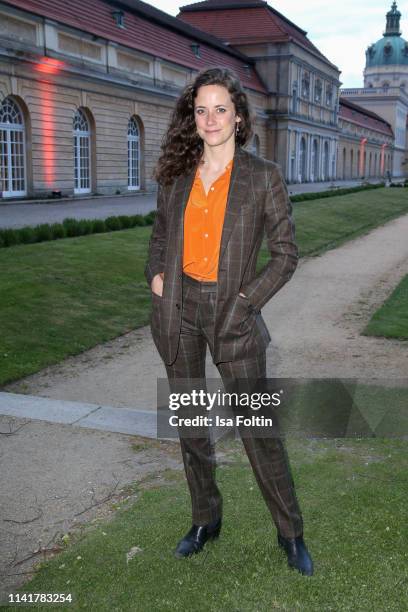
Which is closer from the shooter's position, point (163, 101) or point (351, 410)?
point (351, 410)

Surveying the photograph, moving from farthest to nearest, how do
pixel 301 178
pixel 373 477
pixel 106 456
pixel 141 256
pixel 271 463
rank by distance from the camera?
pixel 301 178 < pixel 141 256 < pixel 106 456 < pixel 373 477 < pixel 271 463

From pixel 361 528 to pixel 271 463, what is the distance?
0.78 m

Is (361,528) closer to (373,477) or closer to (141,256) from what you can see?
(373,477)

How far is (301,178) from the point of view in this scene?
5844 centimetres

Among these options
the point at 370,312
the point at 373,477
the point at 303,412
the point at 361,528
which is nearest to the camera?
the point at 361,528

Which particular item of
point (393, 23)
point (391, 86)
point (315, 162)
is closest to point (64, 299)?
point (315, 162)

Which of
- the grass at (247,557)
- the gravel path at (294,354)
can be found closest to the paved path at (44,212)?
the gravel path at (294,354)

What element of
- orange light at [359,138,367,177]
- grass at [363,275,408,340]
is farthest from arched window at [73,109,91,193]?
orange light at [359,138,367,177]

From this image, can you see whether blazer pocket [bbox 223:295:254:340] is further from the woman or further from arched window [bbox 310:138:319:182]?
arched window [bbox 310:138:319:182]

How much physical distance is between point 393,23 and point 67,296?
13916cm

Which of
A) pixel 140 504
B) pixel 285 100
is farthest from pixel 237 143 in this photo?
pixel 285 100

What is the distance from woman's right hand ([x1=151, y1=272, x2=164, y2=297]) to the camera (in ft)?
9.87

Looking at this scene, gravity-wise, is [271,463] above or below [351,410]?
above

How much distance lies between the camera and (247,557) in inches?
123
